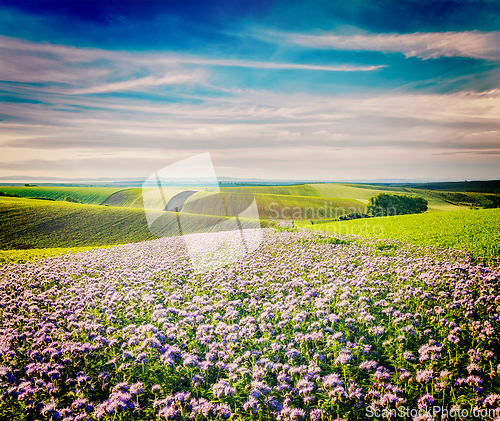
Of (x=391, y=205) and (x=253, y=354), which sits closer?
(x=253, y=354)

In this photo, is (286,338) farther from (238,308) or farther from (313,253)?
(313,253)

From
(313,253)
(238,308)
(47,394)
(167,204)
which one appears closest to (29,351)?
(47,394)

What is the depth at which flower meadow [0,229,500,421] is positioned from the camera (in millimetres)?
4324

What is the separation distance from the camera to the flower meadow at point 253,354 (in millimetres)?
4324

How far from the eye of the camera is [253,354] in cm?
525

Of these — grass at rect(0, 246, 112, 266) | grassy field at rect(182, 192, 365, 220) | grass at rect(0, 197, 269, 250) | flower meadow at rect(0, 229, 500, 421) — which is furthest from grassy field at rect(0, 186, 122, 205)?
flower meadow at rect(0, 229, 500, 421)

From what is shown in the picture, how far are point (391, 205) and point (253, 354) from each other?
72009 millimetres

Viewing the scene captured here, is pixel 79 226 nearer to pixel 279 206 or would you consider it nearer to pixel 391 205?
pixel 279 206

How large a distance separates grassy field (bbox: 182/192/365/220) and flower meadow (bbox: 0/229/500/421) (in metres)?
60.2

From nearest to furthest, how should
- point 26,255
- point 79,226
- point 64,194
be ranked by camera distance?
point 26,255, point 79,226, point 64,194

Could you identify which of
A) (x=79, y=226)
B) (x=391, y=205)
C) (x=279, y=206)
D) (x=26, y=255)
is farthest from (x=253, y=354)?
(x=279, y=206)

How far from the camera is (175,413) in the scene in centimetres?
409

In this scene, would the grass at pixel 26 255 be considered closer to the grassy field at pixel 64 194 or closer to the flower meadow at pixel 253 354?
the flower meadow at pixel 253 354

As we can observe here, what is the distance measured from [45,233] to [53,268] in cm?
3256
